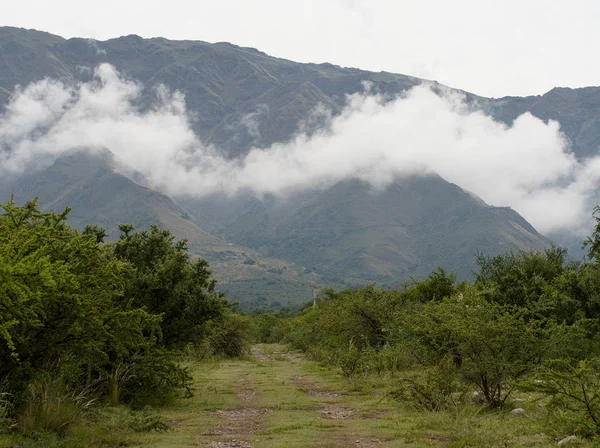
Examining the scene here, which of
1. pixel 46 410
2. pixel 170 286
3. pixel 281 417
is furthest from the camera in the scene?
pixel 170 286

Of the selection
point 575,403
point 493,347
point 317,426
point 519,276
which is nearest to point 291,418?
point 317,426

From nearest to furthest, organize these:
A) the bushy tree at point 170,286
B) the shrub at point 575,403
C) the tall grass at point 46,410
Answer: the shrub at point 575,403 < the tall grass at point 46,410 < the bushy tree at point 170,286

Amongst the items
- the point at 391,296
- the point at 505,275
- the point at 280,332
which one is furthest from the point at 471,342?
the point at 280,332

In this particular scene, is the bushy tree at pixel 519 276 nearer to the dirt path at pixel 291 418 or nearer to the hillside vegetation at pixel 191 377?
the hillside vegetation at pixel 191 377

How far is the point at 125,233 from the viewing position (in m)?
24.2

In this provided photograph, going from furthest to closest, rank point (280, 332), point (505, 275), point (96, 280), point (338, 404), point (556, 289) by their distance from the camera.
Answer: point (280, 332), point (505, 275), point (556, 289), point (338, 404), point (96, 280)

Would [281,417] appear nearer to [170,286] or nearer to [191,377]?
[191,377]

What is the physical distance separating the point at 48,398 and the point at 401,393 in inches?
434

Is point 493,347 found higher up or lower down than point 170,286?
lower down

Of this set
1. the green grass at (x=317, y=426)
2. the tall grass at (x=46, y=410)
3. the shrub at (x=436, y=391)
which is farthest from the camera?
the shrub at (x=436, y=391)

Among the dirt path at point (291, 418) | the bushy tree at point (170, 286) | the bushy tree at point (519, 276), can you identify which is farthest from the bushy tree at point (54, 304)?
the bushy tree at point (519, 276)

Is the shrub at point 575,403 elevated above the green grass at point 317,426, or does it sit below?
above

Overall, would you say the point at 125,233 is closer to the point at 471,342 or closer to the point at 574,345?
the point at 471,342

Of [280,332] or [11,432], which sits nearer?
[11,432]
